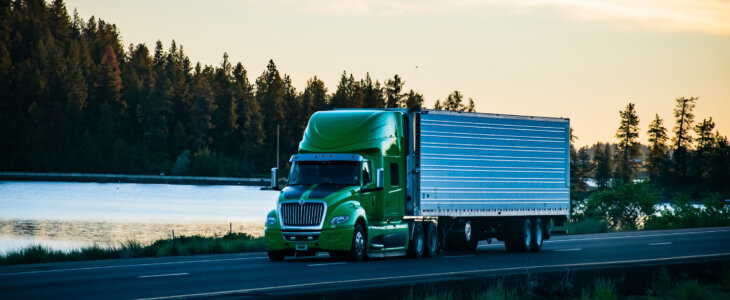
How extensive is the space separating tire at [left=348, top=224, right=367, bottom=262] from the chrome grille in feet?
3.48

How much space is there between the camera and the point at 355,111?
3008 centimetres

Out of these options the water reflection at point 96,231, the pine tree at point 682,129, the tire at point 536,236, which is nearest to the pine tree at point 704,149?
the pine tree at point 682,129

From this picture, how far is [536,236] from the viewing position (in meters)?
35.5

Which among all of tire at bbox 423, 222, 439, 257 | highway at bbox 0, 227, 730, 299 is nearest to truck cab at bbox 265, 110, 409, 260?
highway at bbox 0, 227, 730, 299

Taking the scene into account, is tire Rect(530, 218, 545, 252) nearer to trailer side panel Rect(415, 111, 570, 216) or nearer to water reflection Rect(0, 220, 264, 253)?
trailer side panel Rect(415, 111, 570, 216)

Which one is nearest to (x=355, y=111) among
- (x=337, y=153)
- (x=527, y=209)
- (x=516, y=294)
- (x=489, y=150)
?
(x=337, y=153)

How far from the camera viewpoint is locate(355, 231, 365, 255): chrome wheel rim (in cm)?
2864

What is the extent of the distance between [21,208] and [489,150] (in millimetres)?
79703

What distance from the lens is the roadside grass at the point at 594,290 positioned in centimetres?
1998

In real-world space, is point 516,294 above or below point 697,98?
below

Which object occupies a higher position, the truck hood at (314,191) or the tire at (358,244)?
the truck hood at (314,191)

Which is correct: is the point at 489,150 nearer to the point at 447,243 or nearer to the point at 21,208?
the point at 447,243

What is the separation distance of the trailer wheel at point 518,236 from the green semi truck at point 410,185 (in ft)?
0.10

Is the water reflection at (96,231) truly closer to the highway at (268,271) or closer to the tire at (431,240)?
the highway at (268,271)
